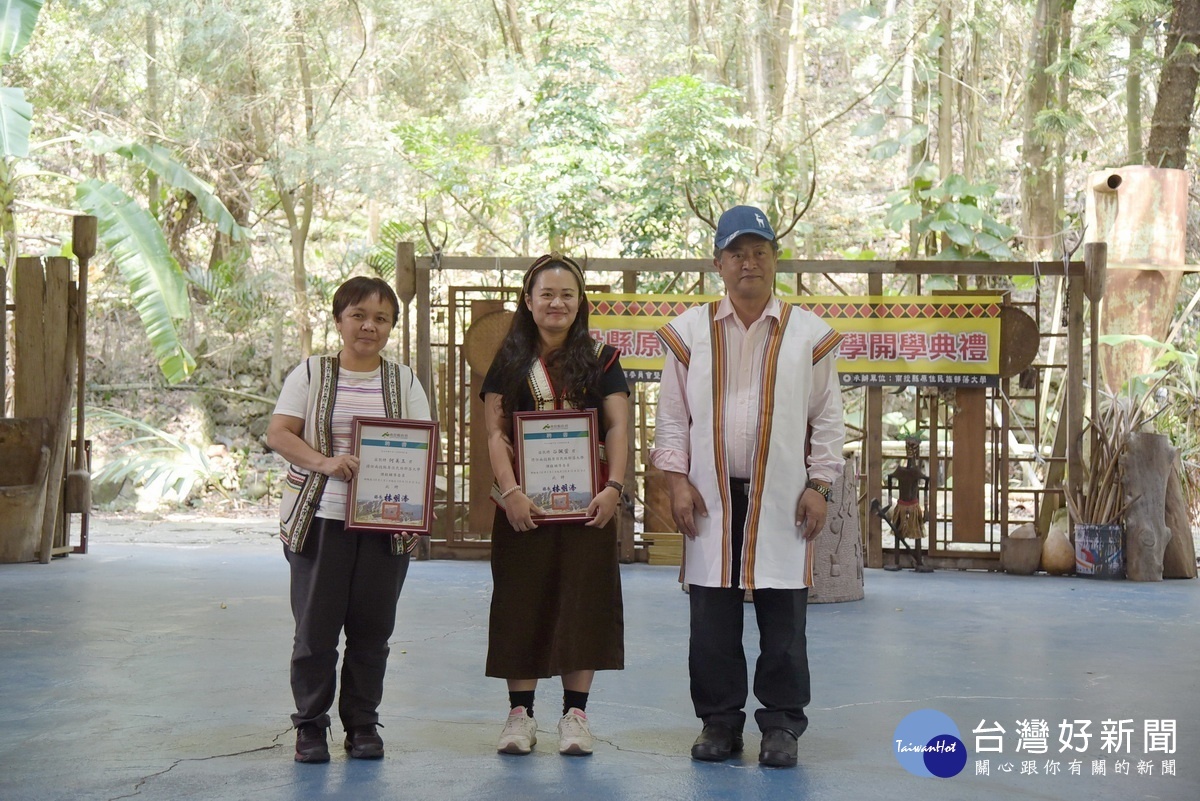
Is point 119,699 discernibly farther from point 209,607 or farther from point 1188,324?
point 1188,324

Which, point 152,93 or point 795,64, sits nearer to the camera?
point 152,93

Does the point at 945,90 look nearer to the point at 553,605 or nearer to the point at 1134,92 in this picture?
the point at 1134,92

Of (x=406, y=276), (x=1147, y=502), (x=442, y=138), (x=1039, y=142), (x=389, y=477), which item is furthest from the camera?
(x=442, y=138)

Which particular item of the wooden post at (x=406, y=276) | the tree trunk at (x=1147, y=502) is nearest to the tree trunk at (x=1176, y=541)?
the tree trunk at (x=1147, y=502)

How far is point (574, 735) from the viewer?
3.34 metres

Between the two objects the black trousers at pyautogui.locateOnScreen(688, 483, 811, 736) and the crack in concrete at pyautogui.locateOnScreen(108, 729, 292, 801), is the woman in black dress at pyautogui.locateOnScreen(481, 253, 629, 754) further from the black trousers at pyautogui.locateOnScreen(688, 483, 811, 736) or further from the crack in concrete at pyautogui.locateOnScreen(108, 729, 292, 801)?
the crack in concrete at pyautogui.locateOnScreen(108, 729, 292, 801)

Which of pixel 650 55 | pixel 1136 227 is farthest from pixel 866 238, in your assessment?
pixel 1136 227

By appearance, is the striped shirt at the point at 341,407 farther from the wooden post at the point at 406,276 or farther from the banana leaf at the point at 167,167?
the banana leaf at the point at 167,167

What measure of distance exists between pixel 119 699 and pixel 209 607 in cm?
203

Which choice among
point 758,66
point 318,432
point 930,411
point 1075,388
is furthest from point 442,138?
point 318,432

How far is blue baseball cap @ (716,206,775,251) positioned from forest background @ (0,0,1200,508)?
7757mm

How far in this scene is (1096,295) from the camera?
25.1 feet

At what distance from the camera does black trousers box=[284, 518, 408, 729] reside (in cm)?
323

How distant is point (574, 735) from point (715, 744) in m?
0.39
